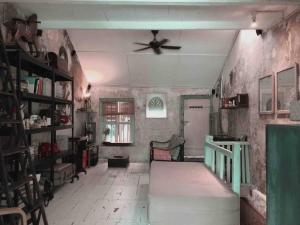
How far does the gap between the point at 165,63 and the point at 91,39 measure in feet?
6.50

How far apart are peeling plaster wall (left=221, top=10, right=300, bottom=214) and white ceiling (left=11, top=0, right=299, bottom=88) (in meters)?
0.28

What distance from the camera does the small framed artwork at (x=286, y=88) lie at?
353cm

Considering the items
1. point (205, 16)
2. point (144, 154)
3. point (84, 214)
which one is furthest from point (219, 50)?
point (84, 214)

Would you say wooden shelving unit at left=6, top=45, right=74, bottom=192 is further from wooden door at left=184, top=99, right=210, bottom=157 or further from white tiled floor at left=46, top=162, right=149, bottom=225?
wooden door at left=184, top=99, right=210, bottom=157

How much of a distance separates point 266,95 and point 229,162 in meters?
1.19

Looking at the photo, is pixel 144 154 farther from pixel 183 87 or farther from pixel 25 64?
pixel 25 64

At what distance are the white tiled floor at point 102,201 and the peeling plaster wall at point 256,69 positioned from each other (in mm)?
2041

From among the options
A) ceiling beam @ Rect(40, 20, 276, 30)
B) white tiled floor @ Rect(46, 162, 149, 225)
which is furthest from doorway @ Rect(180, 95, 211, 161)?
ceiling beam @ Rect(40, 20, 276, 30)

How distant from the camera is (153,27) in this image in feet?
14.1

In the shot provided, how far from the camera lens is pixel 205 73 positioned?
781cm

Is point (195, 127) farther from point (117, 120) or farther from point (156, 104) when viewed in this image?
point (117, 120)

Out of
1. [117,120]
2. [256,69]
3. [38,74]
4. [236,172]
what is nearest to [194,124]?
[117,120]

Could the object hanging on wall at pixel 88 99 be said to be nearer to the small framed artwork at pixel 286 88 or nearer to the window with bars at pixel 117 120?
the window with bars at pixel 117 120

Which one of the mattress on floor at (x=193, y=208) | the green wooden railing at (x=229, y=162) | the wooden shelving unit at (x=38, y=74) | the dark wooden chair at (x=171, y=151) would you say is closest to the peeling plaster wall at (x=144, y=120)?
the dark wooden chair at (x=171, y=151)
